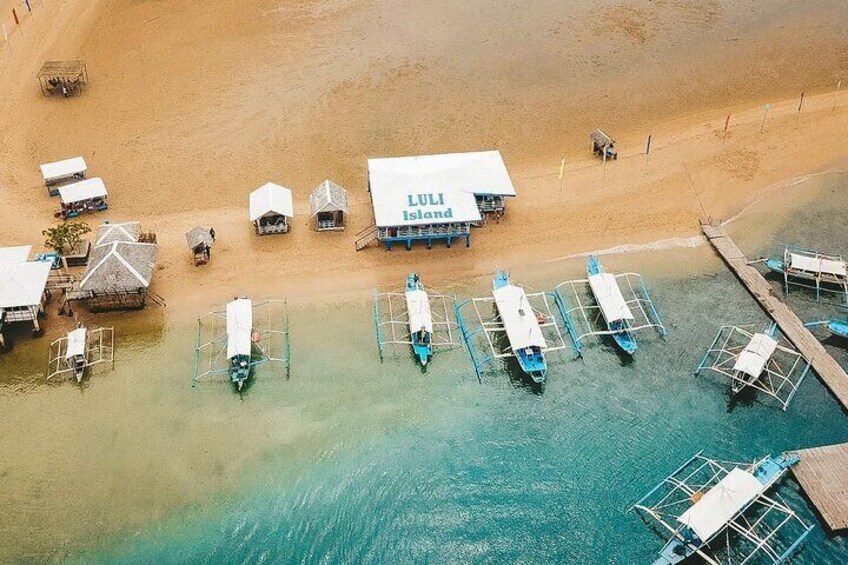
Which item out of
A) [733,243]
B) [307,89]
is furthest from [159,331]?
[733,243]

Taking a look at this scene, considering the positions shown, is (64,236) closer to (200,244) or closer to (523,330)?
(200,244)

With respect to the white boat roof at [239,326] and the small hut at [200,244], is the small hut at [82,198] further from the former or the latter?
the white boat roof at [239,326]

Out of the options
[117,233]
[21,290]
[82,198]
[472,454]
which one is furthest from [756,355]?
[82,198]

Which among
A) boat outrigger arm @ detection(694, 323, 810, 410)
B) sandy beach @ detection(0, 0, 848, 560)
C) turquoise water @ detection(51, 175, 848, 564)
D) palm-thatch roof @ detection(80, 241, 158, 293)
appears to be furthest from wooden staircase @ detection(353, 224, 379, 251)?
boat outrigger arm @ detection(694, 323, 810, 410)

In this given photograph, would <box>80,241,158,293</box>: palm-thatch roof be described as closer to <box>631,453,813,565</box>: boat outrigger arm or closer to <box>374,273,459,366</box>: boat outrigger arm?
<box>374,273,459,366</box>: boat outrigger arm

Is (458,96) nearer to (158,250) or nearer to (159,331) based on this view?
(158,250)

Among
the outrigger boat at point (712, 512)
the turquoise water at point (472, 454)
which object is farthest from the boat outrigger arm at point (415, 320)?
the outrigger boat at point (712, 512)
